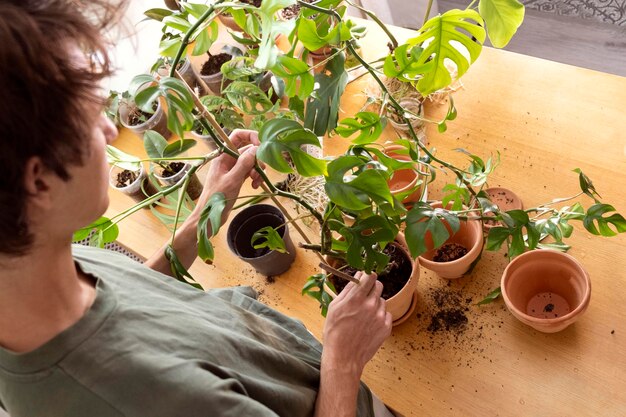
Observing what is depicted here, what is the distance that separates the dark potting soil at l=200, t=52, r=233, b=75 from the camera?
157 cm

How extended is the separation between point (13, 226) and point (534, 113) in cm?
113

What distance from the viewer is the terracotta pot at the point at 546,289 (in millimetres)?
938

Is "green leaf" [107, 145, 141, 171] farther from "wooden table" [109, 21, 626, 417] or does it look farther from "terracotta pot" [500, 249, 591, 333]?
"terracotta pot" [500, 249, 591, 333]

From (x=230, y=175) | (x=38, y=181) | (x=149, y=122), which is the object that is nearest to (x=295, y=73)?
(x=230, y=175)

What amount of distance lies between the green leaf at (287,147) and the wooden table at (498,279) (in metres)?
0.51

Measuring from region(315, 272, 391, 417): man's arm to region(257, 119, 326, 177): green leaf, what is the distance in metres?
0.31

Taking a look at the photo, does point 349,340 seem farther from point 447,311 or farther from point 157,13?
point 157,13

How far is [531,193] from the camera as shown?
46.4 inches

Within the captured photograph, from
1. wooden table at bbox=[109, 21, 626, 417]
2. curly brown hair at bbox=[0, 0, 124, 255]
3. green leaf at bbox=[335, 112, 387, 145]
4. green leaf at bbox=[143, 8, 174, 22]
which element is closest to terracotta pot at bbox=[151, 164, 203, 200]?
wooden table at bbox=[109, 21, 626, 417]

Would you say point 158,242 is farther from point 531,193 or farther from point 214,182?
point 531,193

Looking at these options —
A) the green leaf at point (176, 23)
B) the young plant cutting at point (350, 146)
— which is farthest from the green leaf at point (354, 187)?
the green leaf at point (176, 23)

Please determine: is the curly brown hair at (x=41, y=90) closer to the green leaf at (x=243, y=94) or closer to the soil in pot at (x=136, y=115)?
the green leaf at (x=243, y=94)

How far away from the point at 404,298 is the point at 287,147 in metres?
0.45

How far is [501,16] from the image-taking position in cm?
77
